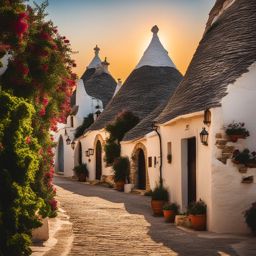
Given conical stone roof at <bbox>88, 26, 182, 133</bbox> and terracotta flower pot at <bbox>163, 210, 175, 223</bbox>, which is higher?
conical stone roof at <bbox>88, 26, 182, 133</bbox>

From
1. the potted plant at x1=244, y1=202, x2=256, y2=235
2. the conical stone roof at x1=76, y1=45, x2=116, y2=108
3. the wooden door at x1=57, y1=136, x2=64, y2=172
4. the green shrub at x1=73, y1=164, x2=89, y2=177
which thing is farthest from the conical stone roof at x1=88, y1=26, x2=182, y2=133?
the potted plant at x1=244, y1=202, x2=256, y2=235

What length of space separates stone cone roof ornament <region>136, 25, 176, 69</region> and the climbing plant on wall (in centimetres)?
2235

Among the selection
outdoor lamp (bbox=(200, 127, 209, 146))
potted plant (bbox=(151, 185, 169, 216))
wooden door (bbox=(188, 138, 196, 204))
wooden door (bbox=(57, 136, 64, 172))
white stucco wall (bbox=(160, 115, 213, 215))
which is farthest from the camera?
wooden door (bbox=(57, 136, 64, 172))

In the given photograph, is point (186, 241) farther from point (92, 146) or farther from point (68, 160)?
point (68, 160)

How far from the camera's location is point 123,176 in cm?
2730

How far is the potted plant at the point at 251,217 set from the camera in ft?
41.8

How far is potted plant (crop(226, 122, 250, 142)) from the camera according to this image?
13305mm

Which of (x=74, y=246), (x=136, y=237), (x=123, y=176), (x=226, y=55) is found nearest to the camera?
(x=74, y=246)

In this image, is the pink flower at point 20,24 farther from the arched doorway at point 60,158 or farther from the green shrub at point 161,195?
the arched doorway at point 60,158

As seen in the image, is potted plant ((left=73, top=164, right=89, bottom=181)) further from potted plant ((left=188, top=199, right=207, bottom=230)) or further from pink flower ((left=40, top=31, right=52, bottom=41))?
pink flower ((left=40, top=31, right=52, bottom=41))

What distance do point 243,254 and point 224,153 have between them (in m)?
3.91

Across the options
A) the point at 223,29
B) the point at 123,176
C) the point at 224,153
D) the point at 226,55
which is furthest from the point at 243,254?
the point at 123,176

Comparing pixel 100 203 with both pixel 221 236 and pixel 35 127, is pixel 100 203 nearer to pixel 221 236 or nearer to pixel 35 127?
pixel 221 236

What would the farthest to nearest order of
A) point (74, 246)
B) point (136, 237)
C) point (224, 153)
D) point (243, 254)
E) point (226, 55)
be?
point (226, 55) → point (224, 153) → point (136, 237) → point (74, 246) → point (243, 254)
